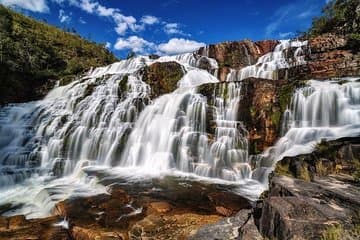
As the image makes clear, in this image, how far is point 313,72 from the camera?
14.2 metres

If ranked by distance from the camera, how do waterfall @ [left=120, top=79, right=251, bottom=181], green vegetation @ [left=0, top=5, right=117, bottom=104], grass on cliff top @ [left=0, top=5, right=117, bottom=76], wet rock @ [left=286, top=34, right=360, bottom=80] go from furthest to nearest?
1. grass on cliff top @ [left=0, top=5, right=117, bottom=76]
2. green vegetation @ [left=0, top=5, right=117, bottom=104]
3. wet rock @ [left=286, top=34, right=360, bottom=80]
4. waterfall @ [left=120, top=79, right=251, bottom=181]

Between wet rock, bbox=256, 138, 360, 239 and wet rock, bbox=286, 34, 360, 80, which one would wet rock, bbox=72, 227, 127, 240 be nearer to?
wet rock, bbox=256, 138, 360, 239

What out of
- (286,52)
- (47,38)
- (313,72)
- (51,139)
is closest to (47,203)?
(51,139)

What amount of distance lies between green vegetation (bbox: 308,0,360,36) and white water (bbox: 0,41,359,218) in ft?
27.6

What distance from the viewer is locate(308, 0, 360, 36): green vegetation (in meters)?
16.6

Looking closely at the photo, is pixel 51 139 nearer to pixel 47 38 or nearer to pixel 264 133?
pixel 264 133

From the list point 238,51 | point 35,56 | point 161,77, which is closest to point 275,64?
point 238,51

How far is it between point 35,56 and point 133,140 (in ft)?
51.6

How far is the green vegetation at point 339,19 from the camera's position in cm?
1656

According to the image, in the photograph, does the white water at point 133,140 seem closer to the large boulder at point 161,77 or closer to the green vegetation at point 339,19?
the large boulder at point 161,77

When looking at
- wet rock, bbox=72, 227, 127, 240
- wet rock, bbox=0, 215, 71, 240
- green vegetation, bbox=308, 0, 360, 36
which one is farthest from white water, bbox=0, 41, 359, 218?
green vegetation, bbox=308, 0, 360, 36

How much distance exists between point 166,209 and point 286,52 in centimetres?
1447

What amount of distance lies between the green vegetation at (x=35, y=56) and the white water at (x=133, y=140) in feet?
15.2

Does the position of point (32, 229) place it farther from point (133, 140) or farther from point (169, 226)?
point (133, 140)
